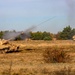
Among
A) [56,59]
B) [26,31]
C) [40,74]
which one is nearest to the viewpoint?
[40,74]

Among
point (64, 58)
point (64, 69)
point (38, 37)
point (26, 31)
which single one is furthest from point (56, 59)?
point (38, 37)

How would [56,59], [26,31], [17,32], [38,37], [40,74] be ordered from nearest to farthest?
[40,74], [56,59], [26,31], [17,32], [38,37]

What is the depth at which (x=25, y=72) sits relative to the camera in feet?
51.9

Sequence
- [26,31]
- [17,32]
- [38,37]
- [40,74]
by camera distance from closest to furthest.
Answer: [40,74], [26,31], [17,32], [38,37]

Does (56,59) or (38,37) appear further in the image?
(38,37)

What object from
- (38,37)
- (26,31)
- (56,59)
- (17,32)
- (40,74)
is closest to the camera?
(40,74)

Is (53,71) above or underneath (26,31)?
underneath

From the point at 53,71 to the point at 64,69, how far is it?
0.56 metres

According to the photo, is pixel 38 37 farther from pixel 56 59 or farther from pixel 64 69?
pixel 64 69

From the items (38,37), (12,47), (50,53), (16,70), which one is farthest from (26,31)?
(38,37)

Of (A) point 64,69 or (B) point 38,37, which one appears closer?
(A) point 64,69

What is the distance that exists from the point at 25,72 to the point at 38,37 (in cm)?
7151

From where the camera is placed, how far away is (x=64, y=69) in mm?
16203

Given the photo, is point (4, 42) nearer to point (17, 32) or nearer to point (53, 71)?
point (17, 32)
